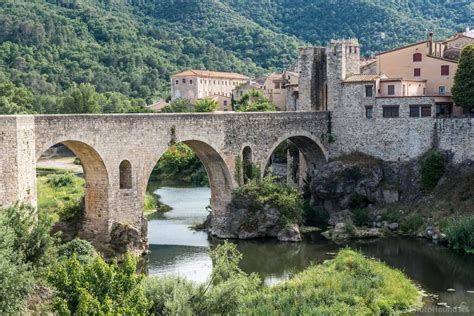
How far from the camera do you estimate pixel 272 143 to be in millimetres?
43375

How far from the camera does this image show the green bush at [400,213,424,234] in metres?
39.9

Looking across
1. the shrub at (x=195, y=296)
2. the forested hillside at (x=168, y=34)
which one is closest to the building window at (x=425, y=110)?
the shrub at (x=195, y=296)

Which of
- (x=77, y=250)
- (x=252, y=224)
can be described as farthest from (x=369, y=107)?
(x=77, y=250)

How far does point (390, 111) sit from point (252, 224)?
11.4 meters

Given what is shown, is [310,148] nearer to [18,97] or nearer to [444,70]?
[444,70]

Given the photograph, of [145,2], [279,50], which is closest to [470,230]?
[279,50]

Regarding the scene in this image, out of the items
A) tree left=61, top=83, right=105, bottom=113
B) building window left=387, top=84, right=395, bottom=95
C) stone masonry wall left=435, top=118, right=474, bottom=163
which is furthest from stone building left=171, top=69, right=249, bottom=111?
stone masonry wall left=435, top=118, right=474, bottom=163

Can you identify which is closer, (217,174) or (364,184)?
(217,174)

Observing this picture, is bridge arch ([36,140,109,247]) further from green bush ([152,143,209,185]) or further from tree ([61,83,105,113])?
tree ([61,83,105,113])

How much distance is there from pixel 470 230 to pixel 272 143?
12.6 metres

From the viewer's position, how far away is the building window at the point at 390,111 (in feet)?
145

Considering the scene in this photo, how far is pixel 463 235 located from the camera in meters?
35.9

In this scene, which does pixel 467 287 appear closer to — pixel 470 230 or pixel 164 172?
pixel 470 230

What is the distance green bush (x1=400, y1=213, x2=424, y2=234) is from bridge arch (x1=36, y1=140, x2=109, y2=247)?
16.1 metres
